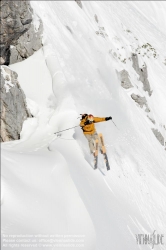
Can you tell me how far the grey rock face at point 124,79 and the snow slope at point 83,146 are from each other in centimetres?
36

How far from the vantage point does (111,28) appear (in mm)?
26766

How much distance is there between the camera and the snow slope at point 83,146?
1017cm

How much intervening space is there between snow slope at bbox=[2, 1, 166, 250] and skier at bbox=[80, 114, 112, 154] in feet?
2.24

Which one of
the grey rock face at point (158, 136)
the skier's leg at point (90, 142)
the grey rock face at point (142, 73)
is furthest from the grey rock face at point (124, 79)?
the skier's leg at point (90, 142)

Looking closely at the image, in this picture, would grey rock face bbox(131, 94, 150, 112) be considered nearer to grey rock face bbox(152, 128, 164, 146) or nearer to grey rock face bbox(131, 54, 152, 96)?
grey rock face bbox(152, 128, 164, 146)

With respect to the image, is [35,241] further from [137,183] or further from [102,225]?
[137,183]

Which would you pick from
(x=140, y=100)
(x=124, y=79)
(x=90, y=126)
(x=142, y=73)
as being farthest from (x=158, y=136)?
(x=90, y=126)

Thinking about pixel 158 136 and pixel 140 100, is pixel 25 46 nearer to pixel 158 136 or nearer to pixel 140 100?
pixel 140 100

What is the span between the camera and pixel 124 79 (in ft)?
73.6

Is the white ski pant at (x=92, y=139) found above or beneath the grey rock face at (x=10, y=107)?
beneath

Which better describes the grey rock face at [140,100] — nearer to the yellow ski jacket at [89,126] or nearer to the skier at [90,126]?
the skier at [90,126]

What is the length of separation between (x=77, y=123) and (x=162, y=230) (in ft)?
19.3

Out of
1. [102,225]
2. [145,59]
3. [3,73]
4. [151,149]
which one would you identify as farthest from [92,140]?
[145,59]

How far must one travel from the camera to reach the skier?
1293 centimetres
